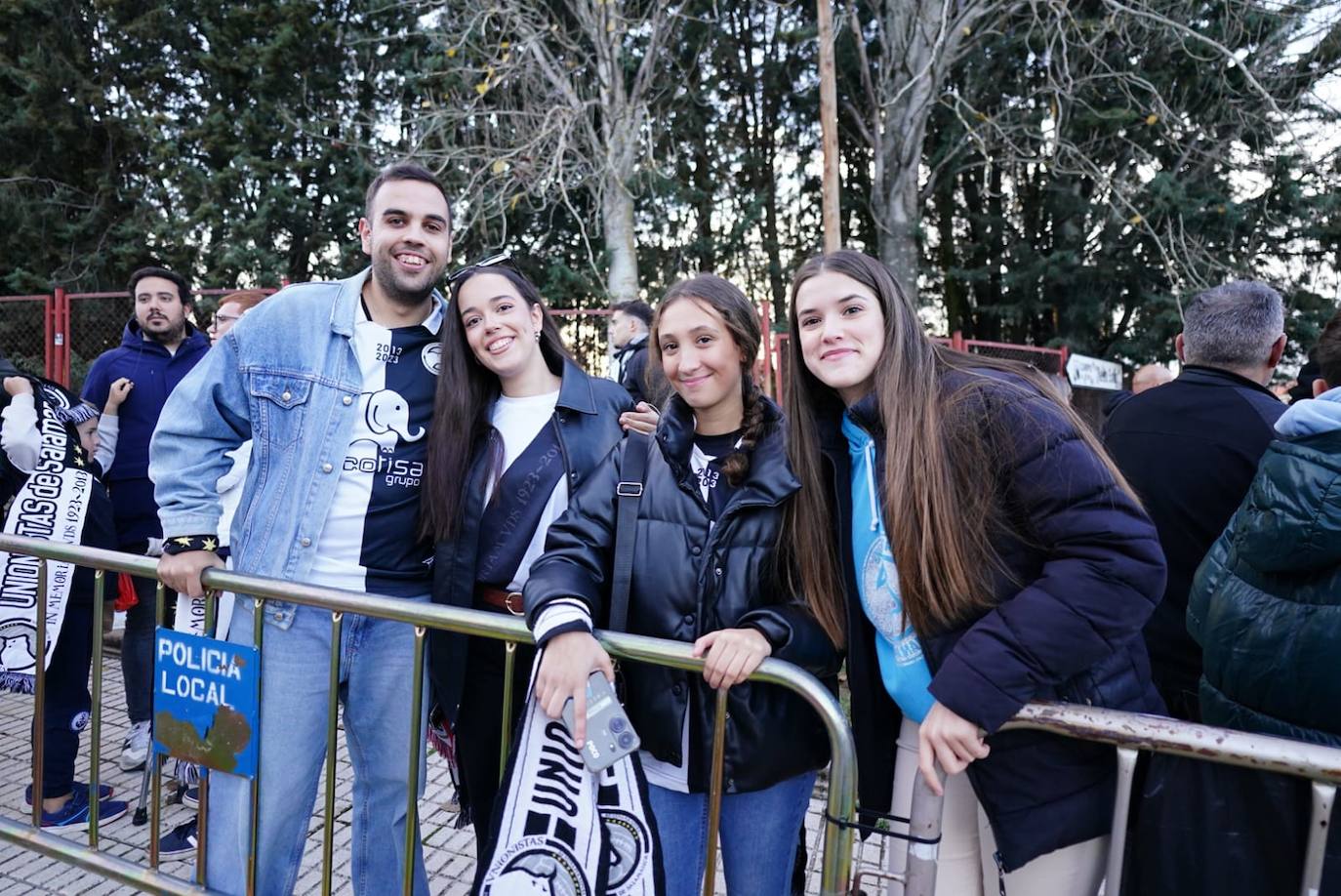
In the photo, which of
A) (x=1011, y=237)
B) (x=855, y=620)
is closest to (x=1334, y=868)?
(x=855, y=620)

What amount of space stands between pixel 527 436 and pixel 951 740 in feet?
4.74

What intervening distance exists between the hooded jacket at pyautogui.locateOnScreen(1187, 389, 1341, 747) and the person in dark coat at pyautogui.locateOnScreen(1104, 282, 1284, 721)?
0.79 metres

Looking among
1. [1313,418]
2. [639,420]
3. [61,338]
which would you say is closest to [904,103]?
[61,338]

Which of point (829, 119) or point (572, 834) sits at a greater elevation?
point (829, 119)

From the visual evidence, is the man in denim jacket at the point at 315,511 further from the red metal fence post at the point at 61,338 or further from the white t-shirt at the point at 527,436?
the red metal fence post at the point at 61,338

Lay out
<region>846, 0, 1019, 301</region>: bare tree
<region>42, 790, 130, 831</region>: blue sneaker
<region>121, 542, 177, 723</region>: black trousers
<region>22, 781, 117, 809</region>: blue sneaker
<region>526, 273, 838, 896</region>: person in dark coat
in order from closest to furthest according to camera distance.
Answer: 1. <region>526, 273, 838, 896</region>: person in dark coat
2. <region>42, 790, 130, 831</region>: blue sneaker
3. <region>22, 781, 117, 809</region>: blue sneaker
4. <region>121, 542, 177, 723</region>: black trousers
5. <region>846, 0, 1019, 301</region>: bare tree

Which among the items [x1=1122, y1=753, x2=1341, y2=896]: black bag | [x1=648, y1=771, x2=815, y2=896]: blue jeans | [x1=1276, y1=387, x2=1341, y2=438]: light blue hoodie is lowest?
[x1=648, y1=771, x2=815, y2=896]: blue jeans

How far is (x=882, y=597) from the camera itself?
1.70 metres

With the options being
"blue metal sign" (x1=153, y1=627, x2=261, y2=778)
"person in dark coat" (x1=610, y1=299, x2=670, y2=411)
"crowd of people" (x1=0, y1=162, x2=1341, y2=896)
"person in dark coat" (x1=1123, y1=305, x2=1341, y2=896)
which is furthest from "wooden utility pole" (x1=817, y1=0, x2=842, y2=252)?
"blue metal sign" (x1=153, y1=627, x2=261, y2=778)

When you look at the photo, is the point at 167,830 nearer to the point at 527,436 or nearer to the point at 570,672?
the point at 527,436

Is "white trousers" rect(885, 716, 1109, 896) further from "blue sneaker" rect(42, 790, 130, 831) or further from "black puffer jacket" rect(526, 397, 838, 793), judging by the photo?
"blue sneaker" rect(42, 790, 130, 831)

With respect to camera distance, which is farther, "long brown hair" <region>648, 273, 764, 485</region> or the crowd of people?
"long brown hair" <region>648, 273, 764, 485</region>

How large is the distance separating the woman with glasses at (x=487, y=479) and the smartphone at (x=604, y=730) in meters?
0.58

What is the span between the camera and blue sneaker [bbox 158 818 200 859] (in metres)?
3.14
